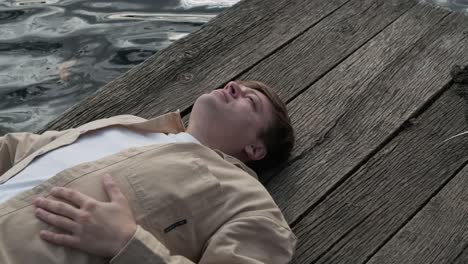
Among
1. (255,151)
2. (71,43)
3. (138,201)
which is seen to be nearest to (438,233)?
(255,151)

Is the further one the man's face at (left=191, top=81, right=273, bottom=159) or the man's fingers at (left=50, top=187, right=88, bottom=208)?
the man's face at (left=191, top=81, right=273, bottom=159)

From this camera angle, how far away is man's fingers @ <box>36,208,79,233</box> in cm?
243

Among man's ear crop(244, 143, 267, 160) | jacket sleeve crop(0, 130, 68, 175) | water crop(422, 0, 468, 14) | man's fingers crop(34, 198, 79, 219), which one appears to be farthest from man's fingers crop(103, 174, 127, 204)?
water crop(422, 0, 468, 14)

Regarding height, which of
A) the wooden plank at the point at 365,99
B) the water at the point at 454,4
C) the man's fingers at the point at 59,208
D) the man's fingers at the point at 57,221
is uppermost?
the man's fingers at the point at 59,208

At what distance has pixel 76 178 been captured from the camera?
2.57 m

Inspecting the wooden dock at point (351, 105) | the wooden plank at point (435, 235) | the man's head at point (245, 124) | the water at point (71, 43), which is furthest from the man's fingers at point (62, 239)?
the water at point (71, 43)

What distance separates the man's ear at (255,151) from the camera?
10.1 feet

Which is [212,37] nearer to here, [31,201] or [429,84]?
[429,84]

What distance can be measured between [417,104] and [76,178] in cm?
168

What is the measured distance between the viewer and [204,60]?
3750mm

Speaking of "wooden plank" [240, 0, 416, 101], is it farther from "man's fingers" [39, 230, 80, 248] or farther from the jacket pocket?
"man's fingers" [39, 230, 80, 248]

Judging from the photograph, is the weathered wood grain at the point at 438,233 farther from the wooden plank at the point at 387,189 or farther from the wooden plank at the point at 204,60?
the wooden plank at the point at 204,60

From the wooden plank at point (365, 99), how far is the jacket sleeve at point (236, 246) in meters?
0.40

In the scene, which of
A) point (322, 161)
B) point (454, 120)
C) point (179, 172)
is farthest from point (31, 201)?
point (454, 120)
